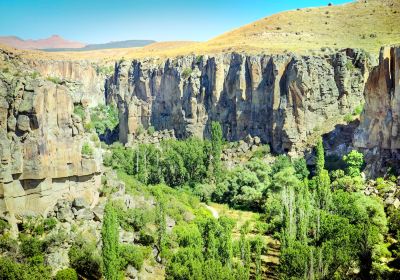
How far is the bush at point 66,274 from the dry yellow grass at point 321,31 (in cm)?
6723

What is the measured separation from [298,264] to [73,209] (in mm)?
20376

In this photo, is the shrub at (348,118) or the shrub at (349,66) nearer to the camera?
the shrub at (348,118)

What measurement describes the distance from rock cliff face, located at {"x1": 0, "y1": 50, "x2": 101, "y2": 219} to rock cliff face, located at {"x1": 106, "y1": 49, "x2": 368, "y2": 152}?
1566 inches

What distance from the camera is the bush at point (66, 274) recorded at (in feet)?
102

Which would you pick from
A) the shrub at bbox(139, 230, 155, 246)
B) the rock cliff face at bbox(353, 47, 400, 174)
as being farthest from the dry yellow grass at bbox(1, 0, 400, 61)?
the shrub at bbox(139, 230, 155, 246)

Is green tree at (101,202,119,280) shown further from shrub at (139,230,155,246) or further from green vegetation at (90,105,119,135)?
green vegetation at (90,105,119,135)

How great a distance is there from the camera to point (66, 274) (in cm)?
3130

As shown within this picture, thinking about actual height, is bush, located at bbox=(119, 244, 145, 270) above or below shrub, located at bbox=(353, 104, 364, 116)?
below

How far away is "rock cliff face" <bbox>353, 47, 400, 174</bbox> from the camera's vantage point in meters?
52.8

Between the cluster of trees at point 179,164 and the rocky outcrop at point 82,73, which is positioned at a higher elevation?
the rocky outcrop at point 82,73

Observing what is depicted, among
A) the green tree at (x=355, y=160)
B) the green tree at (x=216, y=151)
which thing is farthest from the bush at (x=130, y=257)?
the green tree at (x=355, y=160)

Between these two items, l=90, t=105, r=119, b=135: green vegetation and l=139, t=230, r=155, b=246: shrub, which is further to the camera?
l=90, t=105, r=119, b=135: green vegetation

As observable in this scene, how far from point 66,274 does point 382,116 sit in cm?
4269

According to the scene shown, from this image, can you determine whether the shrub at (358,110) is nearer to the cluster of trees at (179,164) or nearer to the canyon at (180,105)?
the canyon at (180,105)
